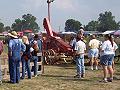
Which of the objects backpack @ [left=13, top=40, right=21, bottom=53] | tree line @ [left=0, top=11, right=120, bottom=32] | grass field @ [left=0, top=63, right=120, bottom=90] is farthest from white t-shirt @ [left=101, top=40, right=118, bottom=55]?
tree line @ [left=0, top=11, right=120, bottom=32]

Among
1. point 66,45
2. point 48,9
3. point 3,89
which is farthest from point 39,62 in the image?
point 48,9

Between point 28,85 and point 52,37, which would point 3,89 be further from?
point 52,37

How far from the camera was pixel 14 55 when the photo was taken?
11.6 m

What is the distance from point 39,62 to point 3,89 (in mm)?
4050

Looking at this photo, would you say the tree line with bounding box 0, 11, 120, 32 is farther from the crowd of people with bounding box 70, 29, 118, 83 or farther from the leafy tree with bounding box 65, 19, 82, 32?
the crowd of people with bounding box 70, 29, 118, 83

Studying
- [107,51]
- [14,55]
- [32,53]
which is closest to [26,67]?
[32,53]

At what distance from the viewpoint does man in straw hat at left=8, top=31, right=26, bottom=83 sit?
11.6 meters

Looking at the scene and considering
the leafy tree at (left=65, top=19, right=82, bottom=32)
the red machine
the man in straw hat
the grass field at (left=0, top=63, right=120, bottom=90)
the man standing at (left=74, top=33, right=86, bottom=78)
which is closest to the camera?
the grass field at (left=0, top=63, right=120, bottom=90)

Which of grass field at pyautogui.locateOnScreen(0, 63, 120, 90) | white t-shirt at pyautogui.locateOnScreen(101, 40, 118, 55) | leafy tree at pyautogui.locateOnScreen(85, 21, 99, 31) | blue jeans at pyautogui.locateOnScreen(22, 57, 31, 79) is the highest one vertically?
leafy tree at pyautogui.locateOnScreen(85, 21, 99, 31)

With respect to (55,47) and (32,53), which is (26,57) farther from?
(55,47)

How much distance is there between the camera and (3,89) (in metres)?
10.8

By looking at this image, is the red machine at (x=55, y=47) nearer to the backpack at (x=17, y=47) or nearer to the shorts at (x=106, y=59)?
the shorts at (x=106, y=59)

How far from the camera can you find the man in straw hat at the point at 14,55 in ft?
38.1

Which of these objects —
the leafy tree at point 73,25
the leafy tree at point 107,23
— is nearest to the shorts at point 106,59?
the leafy tree at point 73,25
